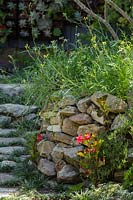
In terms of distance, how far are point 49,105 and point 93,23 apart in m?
3.43

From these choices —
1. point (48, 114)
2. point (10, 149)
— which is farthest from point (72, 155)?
point (10, 149)

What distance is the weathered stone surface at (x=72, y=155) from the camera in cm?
436

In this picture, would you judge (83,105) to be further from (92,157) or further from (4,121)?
(4,121)

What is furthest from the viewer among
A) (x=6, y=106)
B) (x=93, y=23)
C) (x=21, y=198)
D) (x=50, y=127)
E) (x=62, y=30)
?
(x=62, y=30)

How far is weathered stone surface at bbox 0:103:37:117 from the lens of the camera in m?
6.23

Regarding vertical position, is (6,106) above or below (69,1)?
below

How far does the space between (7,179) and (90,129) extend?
0.76 meters

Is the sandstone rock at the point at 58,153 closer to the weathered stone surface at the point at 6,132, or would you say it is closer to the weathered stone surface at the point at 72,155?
the weathered stone surface at the point at 72,155

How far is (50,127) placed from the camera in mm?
4762

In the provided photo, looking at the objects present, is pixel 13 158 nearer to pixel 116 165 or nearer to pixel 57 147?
pixel 57 147

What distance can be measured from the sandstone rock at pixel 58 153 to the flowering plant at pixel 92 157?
1.01 feet

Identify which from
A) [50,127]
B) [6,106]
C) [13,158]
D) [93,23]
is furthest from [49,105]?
[93,23]

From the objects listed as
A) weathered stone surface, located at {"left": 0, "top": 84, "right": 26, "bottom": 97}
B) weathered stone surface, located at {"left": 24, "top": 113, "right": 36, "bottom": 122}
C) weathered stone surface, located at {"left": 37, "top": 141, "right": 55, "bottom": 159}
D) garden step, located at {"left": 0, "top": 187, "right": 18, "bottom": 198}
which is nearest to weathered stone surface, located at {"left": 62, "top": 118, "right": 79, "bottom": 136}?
weathered stone surface, located at {"left": 37, "top": 141, "right": 55, "bottom": 159}

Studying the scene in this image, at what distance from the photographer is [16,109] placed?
632 centimetres
